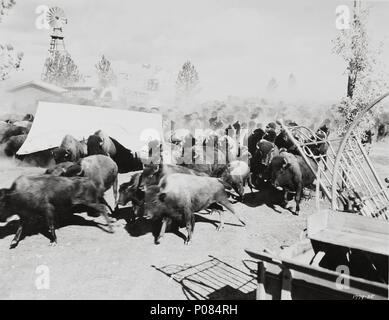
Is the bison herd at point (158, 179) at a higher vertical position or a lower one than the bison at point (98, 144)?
lower

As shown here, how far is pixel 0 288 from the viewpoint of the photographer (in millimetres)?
7172

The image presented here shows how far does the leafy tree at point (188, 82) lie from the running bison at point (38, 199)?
213 ft

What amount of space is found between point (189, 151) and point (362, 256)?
9.14m

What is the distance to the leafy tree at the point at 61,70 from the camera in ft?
203

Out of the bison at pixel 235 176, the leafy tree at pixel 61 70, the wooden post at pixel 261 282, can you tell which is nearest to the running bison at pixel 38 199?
the bison at pixel 235 176

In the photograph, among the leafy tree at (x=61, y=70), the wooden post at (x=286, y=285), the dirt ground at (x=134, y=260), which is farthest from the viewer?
the leafy tree at (x=61, y=70)

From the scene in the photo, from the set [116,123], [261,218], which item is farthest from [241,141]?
[261,218]

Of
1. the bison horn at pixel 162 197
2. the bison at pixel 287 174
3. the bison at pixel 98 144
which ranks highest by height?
the bison at pixel 98 144

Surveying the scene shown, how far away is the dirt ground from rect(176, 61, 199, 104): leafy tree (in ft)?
207

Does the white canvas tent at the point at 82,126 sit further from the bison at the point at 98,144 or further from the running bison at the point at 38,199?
the running bison at the point at 38,199

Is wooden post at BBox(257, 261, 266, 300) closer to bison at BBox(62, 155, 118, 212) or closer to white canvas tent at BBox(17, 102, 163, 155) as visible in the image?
bison at BBox(62, 155, 118, 212)

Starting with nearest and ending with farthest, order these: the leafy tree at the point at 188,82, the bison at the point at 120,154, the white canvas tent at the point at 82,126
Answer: the bison at the point at 120,154 < the white canvas tent at the point at 82,126 < the leafy tree at the point at 188,82
